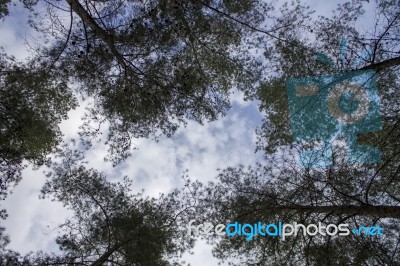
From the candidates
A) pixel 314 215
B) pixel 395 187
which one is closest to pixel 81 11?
pixel 314 215

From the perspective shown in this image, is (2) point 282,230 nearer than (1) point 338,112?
Yes

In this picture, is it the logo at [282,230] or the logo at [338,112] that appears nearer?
the logo at [282,230]

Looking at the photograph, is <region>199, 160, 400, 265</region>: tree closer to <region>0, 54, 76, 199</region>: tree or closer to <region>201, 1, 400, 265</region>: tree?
<region>201, 1, 400, 265</region>: tree

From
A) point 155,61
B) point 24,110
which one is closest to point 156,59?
point 155,61

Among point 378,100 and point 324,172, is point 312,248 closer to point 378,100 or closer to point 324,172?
point 324,172

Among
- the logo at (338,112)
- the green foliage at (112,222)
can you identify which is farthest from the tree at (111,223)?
the logo at (338,112)

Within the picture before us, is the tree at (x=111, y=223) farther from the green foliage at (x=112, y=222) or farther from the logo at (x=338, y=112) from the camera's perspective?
the logo at (x=338, y=112)

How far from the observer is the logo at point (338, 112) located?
5.93 m

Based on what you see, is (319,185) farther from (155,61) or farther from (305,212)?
(155,61)

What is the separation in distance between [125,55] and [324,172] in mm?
3688

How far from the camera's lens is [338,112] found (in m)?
6.25

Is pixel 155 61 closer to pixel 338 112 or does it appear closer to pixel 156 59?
pixel 156 59

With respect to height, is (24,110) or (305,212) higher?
(24,110)

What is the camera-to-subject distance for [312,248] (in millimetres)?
5598
